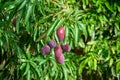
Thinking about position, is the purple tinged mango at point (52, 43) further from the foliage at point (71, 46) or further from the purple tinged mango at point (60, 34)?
the foliage at point (71, 46)

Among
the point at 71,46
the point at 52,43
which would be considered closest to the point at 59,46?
the point at 52,43

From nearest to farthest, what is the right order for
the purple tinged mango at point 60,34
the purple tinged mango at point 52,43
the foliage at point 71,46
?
the purple tinged mango at point 60,34, the purple tinged mango at point 52,43, the foliage at point 71,46

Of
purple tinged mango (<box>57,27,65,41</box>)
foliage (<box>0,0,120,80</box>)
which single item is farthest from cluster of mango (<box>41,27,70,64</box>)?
foliage (<box>0,0,120,80</box>)

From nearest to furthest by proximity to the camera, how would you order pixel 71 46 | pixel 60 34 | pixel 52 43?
pixel 60 34 < pixel 52 43 < pixel 71 46

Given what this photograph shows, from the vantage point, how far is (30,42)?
2635 millimetres

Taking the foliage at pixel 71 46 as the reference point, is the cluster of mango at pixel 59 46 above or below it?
above

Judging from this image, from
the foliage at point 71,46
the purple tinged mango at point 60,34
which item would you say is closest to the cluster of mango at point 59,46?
the purple tinged mango at point 60,34

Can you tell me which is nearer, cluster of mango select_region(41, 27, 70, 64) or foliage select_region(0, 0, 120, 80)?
cluster of mango select_region(41, 27, 70, 64)

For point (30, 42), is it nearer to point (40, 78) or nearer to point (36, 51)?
point (36, 51)

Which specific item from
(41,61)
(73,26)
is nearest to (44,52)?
(73,26)

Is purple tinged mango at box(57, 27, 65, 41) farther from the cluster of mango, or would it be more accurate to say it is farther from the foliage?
the foliage

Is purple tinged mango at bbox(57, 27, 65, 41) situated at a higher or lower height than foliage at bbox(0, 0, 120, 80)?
higher

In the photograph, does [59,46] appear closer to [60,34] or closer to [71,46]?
[60,34]

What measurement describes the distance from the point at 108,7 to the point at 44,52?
1.01m
